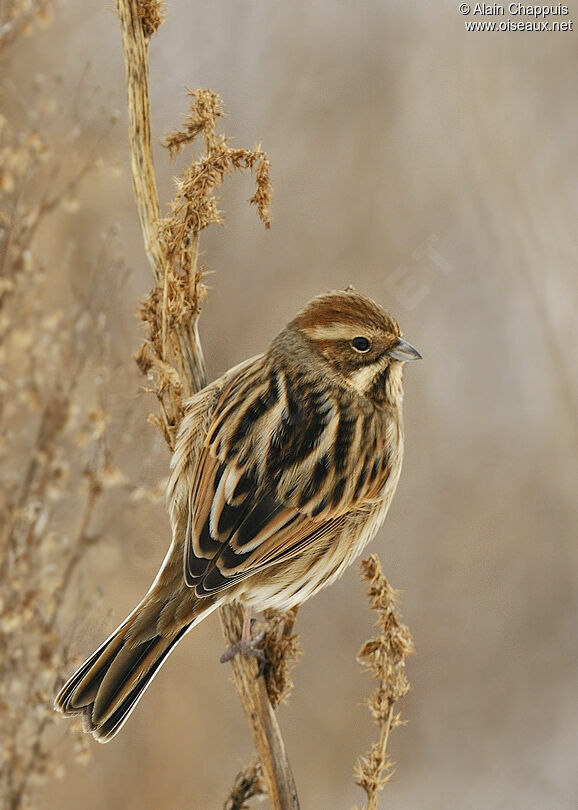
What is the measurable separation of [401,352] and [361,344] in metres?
0.11

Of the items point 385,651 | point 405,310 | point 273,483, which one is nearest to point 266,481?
point 273,483

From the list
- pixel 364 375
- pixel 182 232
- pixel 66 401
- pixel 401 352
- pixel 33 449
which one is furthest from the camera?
pixel 33 449

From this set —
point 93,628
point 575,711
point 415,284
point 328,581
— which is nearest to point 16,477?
point 93,628

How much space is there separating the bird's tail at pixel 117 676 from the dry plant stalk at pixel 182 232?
7.3 inches

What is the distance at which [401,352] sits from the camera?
92.2 inches

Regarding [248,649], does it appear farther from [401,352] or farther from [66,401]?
[66,401]

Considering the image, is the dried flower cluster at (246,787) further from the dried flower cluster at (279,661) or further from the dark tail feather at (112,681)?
the dark tail feather at (112,681)

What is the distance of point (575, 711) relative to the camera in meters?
5.57


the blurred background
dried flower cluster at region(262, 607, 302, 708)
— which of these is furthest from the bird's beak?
the blurred background

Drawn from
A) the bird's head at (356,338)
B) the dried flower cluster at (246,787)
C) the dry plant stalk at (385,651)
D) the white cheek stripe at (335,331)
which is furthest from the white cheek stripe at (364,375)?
the dried flower cluster at (246,787)

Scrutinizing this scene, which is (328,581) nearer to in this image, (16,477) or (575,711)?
(16,477)

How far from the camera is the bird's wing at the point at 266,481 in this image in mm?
2188

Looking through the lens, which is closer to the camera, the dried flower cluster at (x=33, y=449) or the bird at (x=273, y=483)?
the bird at (x=273, y=483)

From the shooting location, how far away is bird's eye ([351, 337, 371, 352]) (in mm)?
2381
